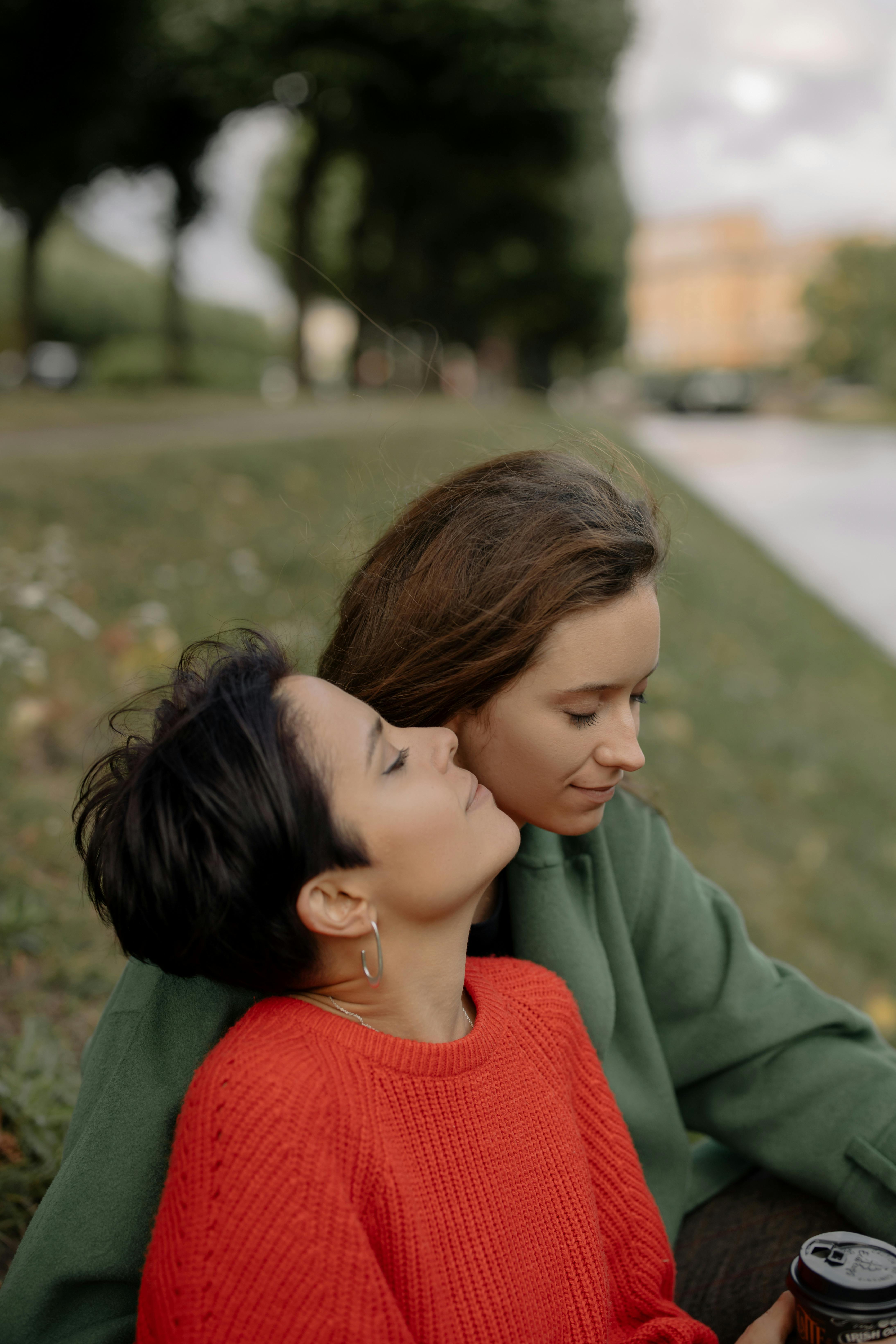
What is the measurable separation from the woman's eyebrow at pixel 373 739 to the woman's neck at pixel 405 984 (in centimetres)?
20

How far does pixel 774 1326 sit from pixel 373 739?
1015mm

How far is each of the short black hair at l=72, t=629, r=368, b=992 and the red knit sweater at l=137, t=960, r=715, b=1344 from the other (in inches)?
4.3

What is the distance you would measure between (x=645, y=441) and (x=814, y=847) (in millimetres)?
23396

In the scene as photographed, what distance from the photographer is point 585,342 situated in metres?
50.2

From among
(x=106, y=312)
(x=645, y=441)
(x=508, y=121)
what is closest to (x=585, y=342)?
(x=645, y=441)

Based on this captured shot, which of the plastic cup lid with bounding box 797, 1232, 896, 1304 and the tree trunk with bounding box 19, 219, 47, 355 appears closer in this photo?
the plastic cup lid with bounding box 797, 1232, 896, 1304

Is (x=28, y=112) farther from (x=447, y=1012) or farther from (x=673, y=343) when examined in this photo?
(x=673, y=343)

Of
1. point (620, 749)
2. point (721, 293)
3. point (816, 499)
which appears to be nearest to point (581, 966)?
point (620, 749)

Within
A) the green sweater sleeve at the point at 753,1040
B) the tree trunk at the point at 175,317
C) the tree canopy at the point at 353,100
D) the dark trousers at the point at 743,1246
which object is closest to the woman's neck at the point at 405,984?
the green sweater sleeve at the point at 753,1040

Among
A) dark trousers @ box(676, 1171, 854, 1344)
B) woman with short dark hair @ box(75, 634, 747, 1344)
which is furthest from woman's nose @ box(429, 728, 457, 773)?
dark trousers @ box(676, 1171, 854, 1344)

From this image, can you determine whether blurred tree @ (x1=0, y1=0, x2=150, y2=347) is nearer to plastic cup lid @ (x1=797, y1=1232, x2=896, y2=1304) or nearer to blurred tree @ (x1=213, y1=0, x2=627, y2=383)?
blurred tree @ (x1=213, y1=0, x2=627, y2=383)

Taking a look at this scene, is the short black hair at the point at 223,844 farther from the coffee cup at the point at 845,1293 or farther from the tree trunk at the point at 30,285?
the tree trunk at the point at 30,285

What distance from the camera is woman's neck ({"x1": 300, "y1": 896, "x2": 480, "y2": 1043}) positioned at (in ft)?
4.61

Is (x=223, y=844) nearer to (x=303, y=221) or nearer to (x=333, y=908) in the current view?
(x=333, y=908)
